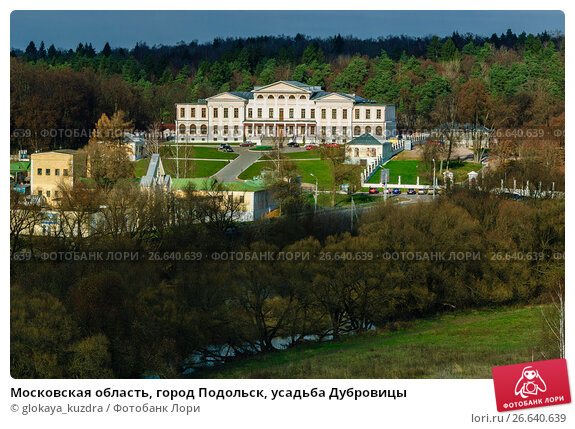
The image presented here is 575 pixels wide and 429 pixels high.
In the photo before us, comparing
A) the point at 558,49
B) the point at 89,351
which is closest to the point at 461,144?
the point at 558,49

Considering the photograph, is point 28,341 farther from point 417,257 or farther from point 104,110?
point 104,110

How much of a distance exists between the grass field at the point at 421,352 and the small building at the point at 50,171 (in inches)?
630

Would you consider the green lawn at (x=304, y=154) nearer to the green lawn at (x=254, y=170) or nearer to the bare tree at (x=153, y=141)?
the green lawn at (x=254, y=170)

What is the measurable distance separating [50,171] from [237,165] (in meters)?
17.5

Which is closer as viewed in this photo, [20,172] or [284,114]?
[20,172]

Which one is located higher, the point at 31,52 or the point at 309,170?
the point at 31,52

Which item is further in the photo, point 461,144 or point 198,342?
point 461,144

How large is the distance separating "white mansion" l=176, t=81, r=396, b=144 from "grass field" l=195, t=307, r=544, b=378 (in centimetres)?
4410

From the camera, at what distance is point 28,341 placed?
16.3 m

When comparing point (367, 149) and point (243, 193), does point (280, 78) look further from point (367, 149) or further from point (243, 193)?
point (243, 193)

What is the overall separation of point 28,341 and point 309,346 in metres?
7.13

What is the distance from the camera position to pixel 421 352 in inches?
748

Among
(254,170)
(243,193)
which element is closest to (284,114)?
(254,170)
